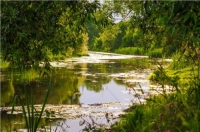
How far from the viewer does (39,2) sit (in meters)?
4.19

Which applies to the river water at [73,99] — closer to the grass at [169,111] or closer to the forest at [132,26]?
the grass at [169,111]

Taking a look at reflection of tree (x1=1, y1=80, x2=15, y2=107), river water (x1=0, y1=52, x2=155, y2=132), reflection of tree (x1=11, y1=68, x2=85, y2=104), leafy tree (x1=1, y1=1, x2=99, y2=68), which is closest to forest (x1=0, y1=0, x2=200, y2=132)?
leafy tree (x1=1, y1=1, x2=99, y2=68)

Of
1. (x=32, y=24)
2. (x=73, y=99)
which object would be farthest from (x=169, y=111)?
(x=73, y=99)

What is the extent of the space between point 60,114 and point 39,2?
589 centimetres

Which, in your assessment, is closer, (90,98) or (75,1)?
(75,1)

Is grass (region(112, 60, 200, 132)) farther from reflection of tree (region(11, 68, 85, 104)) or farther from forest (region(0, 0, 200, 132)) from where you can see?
reflection of tree (region(11, 68, 85, 104))

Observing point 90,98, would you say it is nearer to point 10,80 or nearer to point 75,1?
point 10,80

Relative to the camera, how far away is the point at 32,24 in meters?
4.28

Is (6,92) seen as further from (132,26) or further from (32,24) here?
(32,24)

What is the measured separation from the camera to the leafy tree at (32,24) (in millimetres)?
3873

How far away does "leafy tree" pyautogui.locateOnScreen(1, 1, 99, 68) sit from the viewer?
12.7ft

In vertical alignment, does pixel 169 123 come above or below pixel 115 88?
above

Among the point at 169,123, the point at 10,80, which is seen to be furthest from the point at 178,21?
the point at 10,80

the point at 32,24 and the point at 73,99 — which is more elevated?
the point at 32,24
